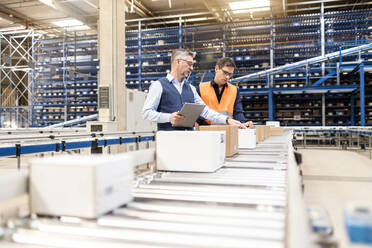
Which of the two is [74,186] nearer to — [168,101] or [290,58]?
[168,101]

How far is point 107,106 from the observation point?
6125 mm

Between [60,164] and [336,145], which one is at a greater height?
[60,164]

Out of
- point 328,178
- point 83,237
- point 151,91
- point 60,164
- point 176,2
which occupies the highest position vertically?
point 176,2

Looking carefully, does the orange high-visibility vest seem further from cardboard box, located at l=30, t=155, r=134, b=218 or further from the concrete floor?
cardboard box, located at l=30, t=155, r=134, b=218

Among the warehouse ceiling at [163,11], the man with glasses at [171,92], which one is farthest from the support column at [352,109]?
the man with glasses at [171,92]

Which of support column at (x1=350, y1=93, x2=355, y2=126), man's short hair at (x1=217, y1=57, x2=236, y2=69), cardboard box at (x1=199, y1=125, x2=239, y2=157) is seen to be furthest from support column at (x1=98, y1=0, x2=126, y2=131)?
support column at (x1=350, y1=93, x2=355, y2=126)

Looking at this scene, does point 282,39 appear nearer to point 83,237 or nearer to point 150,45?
point 150,45

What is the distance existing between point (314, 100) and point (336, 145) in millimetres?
1711

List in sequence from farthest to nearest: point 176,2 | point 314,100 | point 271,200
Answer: point 176,2 → point 314,100 → point 271,200

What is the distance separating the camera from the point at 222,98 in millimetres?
3600

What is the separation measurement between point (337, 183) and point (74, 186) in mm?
4775

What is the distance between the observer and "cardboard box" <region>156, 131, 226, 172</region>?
4.91 ft

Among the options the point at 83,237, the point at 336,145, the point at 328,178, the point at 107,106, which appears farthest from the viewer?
the point at 336,145

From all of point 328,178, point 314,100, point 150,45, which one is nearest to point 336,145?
point 314,100
